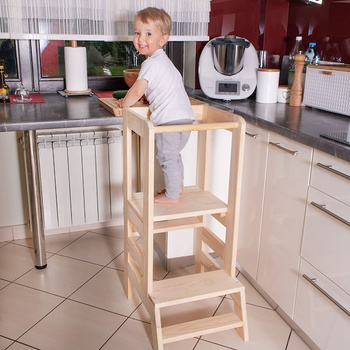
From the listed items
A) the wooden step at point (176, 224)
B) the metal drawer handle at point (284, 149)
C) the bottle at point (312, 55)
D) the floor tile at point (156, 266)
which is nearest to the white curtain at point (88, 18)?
the bottle at point (312, 55)

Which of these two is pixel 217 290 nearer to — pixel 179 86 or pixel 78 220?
pixel 179 86

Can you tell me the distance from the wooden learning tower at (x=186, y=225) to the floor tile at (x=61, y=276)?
1.18 feet

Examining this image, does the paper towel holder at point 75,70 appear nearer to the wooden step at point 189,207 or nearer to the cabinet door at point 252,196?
the wooden step at point 189,207

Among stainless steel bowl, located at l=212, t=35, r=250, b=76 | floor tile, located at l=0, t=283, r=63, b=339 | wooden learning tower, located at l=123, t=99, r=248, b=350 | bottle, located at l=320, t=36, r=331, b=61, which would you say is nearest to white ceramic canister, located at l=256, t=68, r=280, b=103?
stainless steel bowl, located at l=212, t=35, r=250, b=76

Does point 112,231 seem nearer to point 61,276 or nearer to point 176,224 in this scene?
point 61,276

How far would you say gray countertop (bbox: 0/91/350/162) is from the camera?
1635 mm

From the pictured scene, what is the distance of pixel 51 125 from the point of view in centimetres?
186

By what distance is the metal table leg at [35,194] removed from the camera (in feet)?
6.57

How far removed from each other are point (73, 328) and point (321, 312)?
1.01 metres

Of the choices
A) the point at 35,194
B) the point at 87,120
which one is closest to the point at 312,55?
the point at 87,120

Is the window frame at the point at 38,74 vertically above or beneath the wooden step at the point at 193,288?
above

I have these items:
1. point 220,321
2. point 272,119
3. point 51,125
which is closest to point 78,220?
point 51,125

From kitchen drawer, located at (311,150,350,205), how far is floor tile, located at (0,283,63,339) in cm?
128

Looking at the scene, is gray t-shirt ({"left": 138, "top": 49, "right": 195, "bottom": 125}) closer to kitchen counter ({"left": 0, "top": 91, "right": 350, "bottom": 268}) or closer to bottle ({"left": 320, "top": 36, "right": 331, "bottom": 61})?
kitchen counter ({"left": 0, "top": 91, "right": 350, "bottom": 268})
